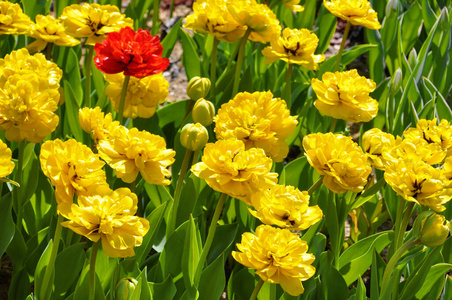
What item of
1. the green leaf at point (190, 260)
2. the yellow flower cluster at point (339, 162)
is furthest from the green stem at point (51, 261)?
the yellow flower cluster at point (339, 162)

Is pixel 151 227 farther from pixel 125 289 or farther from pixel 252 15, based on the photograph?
pixel 252 15

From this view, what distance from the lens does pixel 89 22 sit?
1602 mm

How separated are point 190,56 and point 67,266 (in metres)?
0.88

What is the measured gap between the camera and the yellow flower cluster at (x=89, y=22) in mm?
1584

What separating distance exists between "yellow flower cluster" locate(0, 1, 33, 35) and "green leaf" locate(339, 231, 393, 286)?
0.93 meters

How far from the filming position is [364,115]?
4.68ft

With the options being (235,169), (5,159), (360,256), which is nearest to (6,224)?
(5,159)

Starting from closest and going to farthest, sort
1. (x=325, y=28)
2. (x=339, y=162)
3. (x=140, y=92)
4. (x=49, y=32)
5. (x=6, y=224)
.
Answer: (x=339, y=162) < (x=6, y=224) < (x=140, y=92) < (x=49, y=32) < (x=325, y=28)

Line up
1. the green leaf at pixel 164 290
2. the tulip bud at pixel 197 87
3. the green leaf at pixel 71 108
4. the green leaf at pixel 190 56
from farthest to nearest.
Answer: the green leaf at pixel 190 56 → the green leaf at pixel 71 108 → the tulip bud at pixel 197 87 → the green leaf at pixel 164 290

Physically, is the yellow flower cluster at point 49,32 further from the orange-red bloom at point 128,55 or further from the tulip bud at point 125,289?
the tulip bud at point 125,289

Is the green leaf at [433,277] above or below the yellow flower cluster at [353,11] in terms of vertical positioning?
below

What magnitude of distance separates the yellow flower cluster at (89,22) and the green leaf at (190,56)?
0.37 meters

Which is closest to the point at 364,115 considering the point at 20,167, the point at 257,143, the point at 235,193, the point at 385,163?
the point at 385,163

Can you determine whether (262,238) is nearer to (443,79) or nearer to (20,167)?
(20,167)
